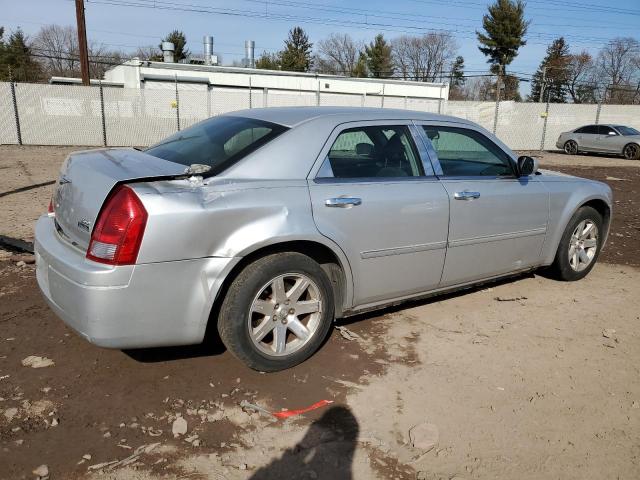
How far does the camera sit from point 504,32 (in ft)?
176

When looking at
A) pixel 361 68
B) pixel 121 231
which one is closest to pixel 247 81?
pixel 121 231

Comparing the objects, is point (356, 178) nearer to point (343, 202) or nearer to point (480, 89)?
point (343, 202)

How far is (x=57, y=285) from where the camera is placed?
2842 mm

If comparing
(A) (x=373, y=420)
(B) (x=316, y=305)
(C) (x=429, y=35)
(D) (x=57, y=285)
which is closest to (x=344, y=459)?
(A) (x=373, y=420)

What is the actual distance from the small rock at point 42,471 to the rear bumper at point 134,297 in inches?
24.3

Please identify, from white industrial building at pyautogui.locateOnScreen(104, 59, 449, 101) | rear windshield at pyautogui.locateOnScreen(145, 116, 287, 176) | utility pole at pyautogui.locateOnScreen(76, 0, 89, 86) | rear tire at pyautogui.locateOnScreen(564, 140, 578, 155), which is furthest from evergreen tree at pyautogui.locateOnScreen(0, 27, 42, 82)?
rear windshield at pyautogui.locateOnScreen(145, 116, 287, 176)

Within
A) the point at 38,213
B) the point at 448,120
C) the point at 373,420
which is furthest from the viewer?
the point at 38,213

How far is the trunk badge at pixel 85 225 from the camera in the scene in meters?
2.75

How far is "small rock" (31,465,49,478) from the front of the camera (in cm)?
227

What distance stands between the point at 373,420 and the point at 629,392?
5.35 feet

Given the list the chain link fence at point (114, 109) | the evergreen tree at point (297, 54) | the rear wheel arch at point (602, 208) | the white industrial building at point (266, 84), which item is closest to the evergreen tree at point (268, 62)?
the evergreen tree at point (297, 54)

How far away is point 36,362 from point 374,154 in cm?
258

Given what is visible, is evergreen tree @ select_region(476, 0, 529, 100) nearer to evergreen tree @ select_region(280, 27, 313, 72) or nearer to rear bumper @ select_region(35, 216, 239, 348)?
evergreen tree @ select_region(280, 27, 313, 72)

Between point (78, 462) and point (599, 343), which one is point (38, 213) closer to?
point (78, 462)
